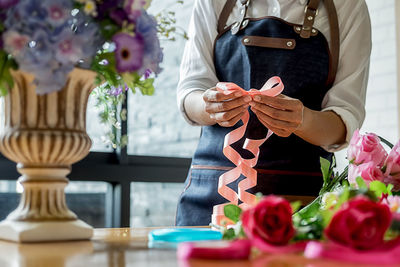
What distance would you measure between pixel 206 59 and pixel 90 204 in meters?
1.77

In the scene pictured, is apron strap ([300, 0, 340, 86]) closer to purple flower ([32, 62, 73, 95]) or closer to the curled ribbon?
the curled ribbon

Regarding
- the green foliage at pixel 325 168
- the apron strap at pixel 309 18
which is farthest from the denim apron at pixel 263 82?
the green foliage at pixel 325 168

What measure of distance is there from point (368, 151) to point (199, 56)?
84cm

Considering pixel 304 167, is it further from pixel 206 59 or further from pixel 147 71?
pixel 147 71

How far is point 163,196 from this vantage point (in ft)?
12.0

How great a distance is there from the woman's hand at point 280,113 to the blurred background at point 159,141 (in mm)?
1689

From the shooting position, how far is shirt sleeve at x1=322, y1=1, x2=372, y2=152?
1.79 meters

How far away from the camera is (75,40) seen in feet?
2.93

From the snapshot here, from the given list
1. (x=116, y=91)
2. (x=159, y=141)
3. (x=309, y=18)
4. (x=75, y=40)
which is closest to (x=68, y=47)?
(x=75, y=40)

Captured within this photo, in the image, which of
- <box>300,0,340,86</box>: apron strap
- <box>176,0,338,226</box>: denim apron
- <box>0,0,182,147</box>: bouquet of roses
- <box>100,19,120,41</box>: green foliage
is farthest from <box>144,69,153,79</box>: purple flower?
<box>300,0,340,86</box>: apron strap

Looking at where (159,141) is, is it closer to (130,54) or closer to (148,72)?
(148,72)


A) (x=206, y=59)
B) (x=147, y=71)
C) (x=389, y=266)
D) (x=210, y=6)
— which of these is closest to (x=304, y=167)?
(x=206, y=59)

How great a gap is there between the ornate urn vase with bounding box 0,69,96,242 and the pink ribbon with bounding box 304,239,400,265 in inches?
17.3

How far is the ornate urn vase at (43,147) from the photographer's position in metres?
0.94
